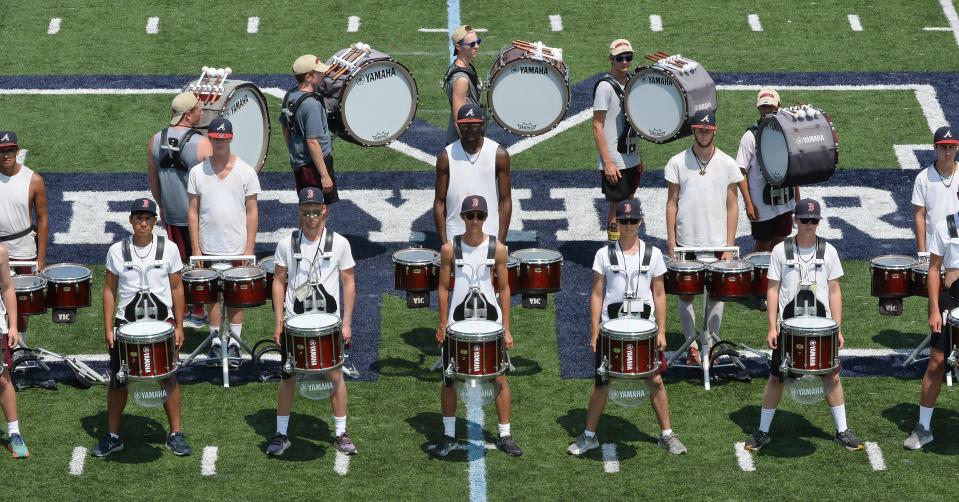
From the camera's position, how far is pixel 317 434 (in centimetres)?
1402

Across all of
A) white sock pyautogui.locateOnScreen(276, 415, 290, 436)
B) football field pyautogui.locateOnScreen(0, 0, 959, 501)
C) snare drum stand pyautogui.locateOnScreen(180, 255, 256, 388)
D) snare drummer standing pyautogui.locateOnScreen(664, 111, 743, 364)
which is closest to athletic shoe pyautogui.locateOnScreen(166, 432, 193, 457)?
football field pyautogui.locateOnScreen(0, 0, 959, 501)

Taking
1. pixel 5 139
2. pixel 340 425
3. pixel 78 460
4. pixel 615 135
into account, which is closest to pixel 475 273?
pixel 340 425

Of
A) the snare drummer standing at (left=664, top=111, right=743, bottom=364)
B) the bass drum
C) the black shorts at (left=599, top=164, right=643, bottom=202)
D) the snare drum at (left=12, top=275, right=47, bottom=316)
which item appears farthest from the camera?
the black shorts at (left=599, top=164, right=643, bottom=202)

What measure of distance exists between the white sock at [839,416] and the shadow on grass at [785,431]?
0.25 meters

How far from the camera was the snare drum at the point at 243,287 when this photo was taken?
47.2 feet

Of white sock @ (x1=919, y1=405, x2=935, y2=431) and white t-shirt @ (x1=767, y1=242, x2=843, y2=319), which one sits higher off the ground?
white t-shirt @ (x1=767, y1=242, x2=843, y2=319)

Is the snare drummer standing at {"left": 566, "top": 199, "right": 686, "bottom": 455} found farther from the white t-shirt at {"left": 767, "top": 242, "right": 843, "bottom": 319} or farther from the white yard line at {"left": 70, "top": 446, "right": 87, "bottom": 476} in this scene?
the white yard line at {"left": 70, "top": 446, "right": 87, "bottom": 476}

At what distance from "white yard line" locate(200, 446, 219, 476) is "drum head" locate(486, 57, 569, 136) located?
476 centimetres

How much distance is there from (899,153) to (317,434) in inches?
343

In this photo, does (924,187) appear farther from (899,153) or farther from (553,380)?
(899,153)

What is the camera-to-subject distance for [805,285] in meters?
13.4

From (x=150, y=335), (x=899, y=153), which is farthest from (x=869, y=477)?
(x=899, y=153)

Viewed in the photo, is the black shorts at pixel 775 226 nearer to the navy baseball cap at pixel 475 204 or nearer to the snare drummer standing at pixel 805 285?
the snare drummer standing at pixel 805 285

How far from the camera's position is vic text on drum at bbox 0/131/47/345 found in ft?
49.1
